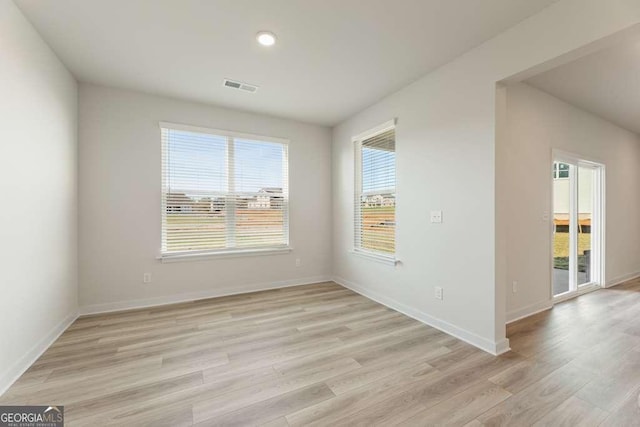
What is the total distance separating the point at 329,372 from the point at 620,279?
5.72 meters

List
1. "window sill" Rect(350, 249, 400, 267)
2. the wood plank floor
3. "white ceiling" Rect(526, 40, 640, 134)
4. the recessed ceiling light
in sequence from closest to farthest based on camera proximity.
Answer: the wood plank floor, the recessed ceiling light, "white ceiling" Rect(526, 40, 640, 134), "window sill" Rect(350, 249, 400, 267)

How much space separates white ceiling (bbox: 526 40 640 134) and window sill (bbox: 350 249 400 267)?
104 inches

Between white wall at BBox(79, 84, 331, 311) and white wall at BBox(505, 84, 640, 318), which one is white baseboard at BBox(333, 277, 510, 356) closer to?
white wall at BBox(505, 84, 640, 318)

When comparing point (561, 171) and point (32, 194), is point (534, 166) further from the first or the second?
point (32, 194)

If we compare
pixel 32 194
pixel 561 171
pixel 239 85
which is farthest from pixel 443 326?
pixel 32 194

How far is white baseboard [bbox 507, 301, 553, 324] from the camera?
3043 mm

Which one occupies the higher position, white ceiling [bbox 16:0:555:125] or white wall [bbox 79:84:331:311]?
white ceiling [bbox 16:0:555:125]

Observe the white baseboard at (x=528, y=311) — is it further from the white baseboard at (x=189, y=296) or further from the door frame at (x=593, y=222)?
the white baseboard at (x=189, y=296)

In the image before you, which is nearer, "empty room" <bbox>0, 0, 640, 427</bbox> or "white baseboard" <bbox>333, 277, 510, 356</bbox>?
"empty room" <bbox>0, 0, 640, 427</bbox>

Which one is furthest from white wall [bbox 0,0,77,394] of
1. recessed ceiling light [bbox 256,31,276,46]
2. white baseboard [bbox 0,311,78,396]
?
recessed ceiling light [bbox 256,31,276,46]

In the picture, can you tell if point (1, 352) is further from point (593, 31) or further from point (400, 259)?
point (593, 31)

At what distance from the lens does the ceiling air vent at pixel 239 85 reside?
3.21 meters

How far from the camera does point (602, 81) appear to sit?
303 centimetres

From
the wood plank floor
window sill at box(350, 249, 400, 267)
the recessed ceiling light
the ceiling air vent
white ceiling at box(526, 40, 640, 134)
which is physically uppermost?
the ceiling air vent
